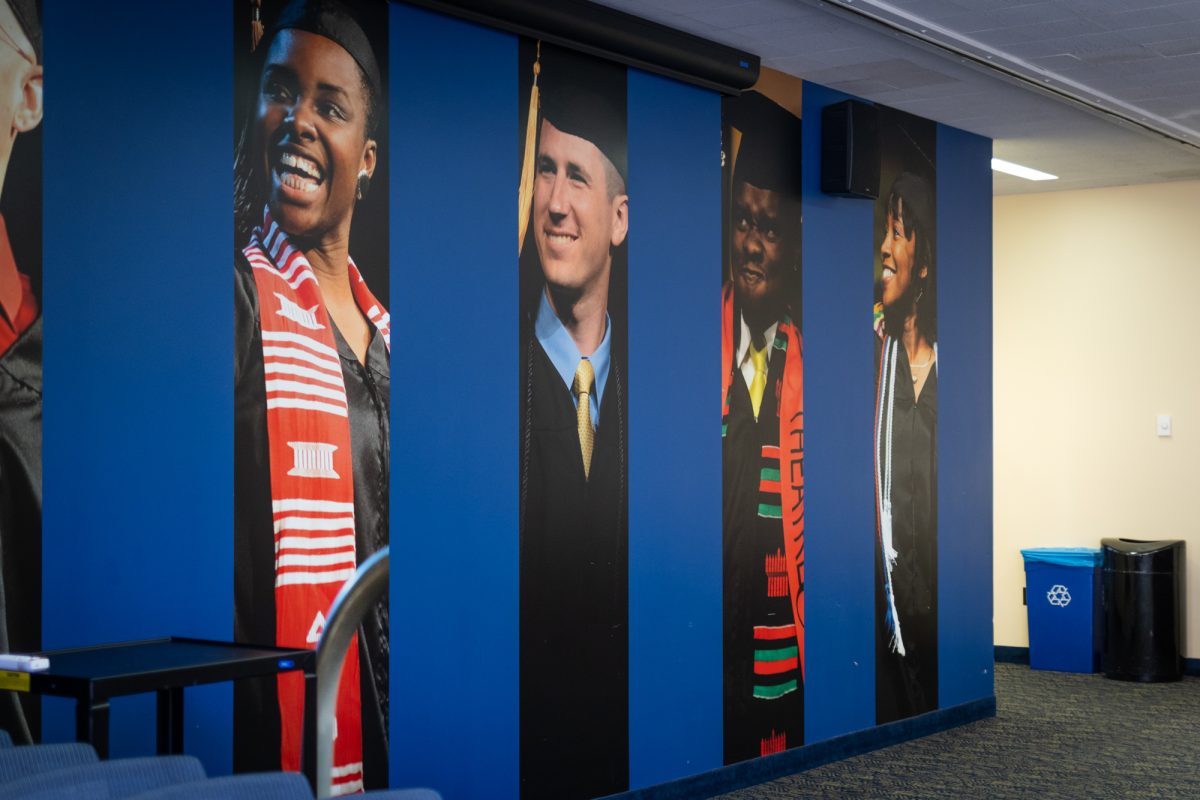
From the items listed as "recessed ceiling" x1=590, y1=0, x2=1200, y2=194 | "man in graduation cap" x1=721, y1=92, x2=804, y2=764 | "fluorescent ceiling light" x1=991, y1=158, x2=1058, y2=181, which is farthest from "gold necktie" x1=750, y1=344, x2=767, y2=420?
"fluorescent ceiling light" x1=991, y1=158, x2=1058, y2=181

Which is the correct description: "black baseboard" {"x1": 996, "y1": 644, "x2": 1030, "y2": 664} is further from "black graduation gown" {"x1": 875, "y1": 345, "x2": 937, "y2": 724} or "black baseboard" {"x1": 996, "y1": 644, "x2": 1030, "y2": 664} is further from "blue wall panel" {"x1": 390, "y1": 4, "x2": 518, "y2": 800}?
"blue wall panel" {"x1": 390, "y1": 4, "x2": 518, "y2": 800}

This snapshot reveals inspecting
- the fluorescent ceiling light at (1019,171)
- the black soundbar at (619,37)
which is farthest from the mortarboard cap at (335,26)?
the fluorescent ceiling light at (1019,171)

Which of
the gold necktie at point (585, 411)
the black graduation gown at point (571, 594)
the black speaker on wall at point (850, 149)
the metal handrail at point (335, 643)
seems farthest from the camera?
the black speaker on wall at point (850, 149)

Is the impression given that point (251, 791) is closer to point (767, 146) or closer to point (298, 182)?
point (298, 182)

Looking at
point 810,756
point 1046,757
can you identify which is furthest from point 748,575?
point 1046,757

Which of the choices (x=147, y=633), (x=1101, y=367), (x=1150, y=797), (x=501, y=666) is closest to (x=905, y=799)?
(x=1150, y=797)

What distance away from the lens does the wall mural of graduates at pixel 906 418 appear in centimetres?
691

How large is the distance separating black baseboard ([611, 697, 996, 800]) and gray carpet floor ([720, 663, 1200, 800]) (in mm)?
46

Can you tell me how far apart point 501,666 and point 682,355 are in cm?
152

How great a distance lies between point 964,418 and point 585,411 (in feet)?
9.76

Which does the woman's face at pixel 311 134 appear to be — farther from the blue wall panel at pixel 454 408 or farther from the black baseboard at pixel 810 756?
the black baseboard at pixel 810 756

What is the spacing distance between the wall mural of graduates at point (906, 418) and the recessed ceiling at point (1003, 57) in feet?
1.25

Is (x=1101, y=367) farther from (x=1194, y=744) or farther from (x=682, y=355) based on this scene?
(x=682, y=355)

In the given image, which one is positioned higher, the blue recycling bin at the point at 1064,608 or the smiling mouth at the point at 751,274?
the smiling mouth at the point at 751,274
